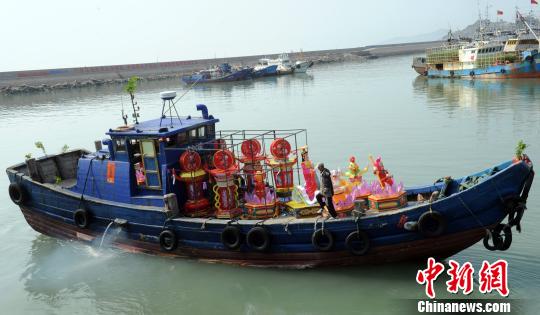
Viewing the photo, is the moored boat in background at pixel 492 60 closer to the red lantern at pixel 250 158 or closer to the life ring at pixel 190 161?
the red lantern at pixel 250 158

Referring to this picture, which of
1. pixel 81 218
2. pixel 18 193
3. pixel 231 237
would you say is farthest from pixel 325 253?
pixel 18 193

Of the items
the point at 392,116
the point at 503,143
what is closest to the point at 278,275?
the point at 503,143

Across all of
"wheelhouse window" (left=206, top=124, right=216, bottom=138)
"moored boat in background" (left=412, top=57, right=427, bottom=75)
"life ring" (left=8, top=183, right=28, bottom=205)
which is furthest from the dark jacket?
"moored boat in background" (left=412, top=57, right=427, bottom=75)

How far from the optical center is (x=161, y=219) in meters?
9.66

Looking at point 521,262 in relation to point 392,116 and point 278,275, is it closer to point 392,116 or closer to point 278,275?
point 278,275

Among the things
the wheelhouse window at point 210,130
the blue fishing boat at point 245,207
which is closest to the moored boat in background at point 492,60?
the blue fishing boat at point 245,207

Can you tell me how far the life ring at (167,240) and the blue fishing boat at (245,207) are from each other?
0.08 feet

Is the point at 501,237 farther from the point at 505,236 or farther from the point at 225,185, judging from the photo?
the point at 225,185

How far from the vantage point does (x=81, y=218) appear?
35.3 ft

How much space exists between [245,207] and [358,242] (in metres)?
2.41

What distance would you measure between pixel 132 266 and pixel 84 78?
7962 centimetres

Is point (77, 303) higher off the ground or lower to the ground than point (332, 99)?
lower

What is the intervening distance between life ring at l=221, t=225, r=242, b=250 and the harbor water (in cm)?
76

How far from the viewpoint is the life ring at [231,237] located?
894cm
